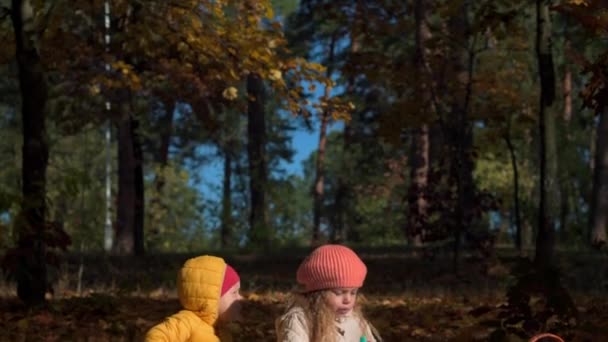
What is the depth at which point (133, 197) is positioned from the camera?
19328 millimetres

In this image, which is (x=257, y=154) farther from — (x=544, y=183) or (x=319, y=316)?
(x=319, y=316)

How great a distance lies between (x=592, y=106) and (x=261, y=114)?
23895 mm

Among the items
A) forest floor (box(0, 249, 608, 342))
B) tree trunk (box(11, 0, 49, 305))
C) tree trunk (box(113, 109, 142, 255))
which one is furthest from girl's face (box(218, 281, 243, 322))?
tree trunk (box(113, 109, 142, 255))

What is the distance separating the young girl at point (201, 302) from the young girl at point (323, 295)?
0.30 meters

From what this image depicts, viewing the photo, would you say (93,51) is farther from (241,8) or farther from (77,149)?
(77,149)

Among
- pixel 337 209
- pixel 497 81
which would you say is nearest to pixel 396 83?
pixel 497 81

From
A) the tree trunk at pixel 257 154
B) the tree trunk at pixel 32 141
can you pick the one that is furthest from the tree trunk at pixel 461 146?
the tree trunk at pixel 257 154

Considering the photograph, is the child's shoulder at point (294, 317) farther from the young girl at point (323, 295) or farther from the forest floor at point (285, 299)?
the forest floor at point (285, 299)

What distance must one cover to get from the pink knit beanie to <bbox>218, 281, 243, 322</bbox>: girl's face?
15.7 inches

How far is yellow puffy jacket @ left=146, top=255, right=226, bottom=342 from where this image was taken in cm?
409

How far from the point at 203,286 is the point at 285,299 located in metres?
6.19

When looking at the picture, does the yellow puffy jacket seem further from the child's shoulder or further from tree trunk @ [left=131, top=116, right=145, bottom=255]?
tree trunk @ [left=131, top=116, right=145, bottom=255]

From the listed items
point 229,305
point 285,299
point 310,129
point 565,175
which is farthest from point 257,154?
point 229,305

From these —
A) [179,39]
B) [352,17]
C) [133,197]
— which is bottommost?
[133,197]
